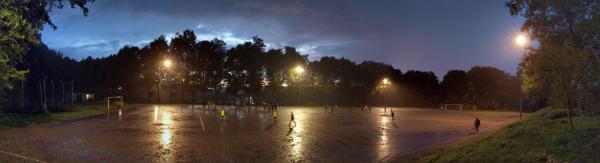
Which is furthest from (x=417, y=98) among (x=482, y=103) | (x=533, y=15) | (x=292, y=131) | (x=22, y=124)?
(x=533, y=15)

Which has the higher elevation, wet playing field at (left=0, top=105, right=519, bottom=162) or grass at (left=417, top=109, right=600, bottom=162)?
grass at (left=417, top=109, right=600, bottom=162)

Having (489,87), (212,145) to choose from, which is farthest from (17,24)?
(489,87)

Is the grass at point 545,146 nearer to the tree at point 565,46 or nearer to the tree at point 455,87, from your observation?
the tree at point 565,46

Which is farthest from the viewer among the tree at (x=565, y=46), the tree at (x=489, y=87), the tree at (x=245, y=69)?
the tree at (x=245, y=69)

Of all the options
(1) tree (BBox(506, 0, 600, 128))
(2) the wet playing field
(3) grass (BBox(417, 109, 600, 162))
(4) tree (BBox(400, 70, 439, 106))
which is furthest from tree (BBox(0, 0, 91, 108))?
(4) tree (BBox(400, 70, 439, 106))

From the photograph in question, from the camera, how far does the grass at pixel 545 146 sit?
37.7 ft

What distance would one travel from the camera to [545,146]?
42.5 feet

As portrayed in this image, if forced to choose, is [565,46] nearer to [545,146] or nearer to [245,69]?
[545,146]

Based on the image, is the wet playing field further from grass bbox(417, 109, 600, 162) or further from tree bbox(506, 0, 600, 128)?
tree bbox(506, 0, 600, 128)

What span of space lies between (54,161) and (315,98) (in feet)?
286

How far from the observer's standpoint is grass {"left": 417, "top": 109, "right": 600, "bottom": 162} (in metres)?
11.5

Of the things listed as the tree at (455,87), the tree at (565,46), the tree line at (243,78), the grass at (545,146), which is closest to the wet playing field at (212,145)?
the grass at (545,146)

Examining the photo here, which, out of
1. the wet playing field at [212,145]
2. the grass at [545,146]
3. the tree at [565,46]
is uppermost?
the tree at [565,46]

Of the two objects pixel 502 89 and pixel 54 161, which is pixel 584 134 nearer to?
pixel 54 161
